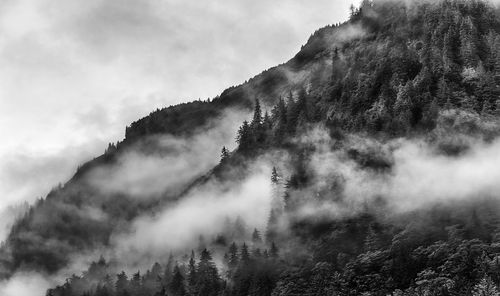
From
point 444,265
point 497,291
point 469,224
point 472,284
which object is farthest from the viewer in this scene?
point 469,224

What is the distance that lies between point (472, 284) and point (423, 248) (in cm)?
2561

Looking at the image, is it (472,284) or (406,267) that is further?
(406,267)

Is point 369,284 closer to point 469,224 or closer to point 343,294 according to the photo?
point 343,294

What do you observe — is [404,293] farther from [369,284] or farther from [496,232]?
[496,232]

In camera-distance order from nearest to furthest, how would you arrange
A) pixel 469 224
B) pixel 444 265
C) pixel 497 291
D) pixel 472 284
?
pixel 497 291, pixel 472 284, pixel 444 265, pixel 469 224

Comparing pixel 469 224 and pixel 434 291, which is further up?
pixel 469 224

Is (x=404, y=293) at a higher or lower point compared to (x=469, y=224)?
lower

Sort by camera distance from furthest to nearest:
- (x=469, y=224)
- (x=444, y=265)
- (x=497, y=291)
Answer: (x=469, y=224) → (x=444, y=265) → (x=497, y=291)

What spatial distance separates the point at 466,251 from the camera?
18662 cm

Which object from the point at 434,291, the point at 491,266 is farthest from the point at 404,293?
the point at 491,266

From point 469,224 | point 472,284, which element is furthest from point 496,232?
point 472,284

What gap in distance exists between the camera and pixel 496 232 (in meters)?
193

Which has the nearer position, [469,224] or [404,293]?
[404,293]

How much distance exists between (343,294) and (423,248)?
25.2 meters
